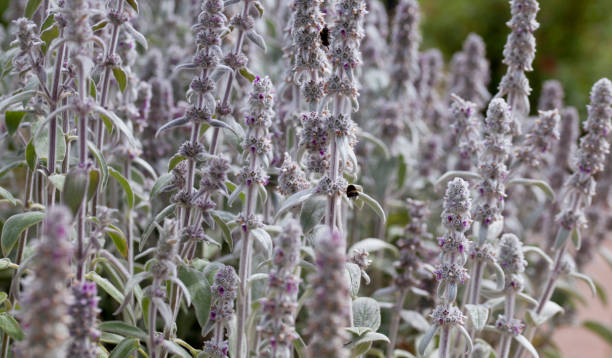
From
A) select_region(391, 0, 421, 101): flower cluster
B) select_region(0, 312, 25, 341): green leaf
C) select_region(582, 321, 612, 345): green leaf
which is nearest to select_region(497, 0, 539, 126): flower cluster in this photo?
select_region(391, 0, 421, 101): flower cluster

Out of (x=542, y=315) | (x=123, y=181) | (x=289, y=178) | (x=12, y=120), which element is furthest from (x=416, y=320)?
(x=12, y=120)

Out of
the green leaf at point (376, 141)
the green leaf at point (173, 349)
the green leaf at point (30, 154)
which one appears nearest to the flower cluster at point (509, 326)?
the green leaf at point (376, 141)

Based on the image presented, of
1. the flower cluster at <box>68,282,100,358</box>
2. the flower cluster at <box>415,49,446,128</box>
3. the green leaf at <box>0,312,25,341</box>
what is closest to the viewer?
the flower cluster at <box>68,282,100,358</box>

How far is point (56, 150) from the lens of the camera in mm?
1952

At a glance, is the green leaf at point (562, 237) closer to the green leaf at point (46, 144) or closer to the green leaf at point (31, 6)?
the green leaf at point (46, 144)

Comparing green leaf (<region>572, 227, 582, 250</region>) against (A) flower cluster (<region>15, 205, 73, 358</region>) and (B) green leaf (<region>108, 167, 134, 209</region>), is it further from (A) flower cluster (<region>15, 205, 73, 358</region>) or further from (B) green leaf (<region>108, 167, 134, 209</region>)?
(A) flower cluster (<region>15, 205, 73, 358</region>)

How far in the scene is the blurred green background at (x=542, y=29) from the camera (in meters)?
8.02

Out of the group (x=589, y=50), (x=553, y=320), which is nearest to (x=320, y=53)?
(x=553, y=320)

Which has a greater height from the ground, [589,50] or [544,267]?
[589,50]

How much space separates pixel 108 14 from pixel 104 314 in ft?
5.90

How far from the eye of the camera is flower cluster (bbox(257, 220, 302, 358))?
146 cm

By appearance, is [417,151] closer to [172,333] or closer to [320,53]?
[320,53]

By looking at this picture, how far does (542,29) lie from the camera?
8.25 meters

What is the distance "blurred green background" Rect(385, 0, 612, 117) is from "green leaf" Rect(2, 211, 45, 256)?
6.92 meters
